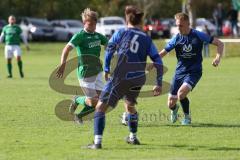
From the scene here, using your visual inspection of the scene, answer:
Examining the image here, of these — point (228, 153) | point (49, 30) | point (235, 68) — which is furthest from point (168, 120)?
point (49, 30)

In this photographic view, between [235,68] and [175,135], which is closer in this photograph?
[175,135]

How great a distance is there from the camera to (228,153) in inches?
402

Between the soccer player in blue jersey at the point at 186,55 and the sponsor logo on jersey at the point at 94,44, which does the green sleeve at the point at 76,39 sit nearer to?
the sponsor logo on jersey at the point at 94,44

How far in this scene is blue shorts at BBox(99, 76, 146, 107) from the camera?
34.8 feet

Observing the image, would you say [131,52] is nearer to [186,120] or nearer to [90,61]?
[90,61]

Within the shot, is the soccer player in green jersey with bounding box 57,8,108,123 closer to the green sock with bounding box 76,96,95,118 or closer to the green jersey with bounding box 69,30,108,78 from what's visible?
the green jersey with bounding box 69,30,108,78

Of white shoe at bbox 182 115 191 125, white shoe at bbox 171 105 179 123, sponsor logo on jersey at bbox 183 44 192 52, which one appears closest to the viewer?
sponsor logo on jersey at bbox 183 44 192 52

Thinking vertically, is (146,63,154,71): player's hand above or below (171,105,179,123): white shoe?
above

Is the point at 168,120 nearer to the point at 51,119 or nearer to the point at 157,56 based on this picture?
the point at 51,119

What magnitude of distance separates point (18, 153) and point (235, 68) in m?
20.5

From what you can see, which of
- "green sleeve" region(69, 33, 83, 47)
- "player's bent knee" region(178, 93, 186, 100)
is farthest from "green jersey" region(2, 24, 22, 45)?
"green sleeve" region(69, 33, 83, 47)

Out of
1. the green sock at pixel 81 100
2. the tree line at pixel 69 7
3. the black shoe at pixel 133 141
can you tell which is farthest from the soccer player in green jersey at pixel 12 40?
the tree line at pixel 69 7

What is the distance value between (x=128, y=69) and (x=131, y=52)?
288 millimetres

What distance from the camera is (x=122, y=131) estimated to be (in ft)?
40.9
